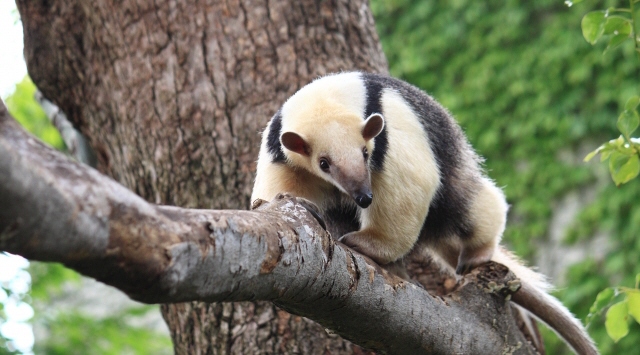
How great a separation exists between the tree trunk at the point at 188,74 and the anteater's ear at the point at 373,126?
124 centimetres

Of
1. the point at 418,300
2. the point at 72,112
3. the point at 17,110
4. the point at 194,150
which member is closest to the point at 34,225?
the point at 418,300

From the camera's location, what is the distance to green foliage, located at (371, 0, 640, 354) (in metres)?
9.06

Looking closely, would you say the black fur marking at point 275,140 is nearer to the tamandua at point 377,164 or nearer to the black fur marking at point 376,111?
the tamandua at point 377,164

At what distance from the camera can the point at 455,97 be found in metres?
10.5

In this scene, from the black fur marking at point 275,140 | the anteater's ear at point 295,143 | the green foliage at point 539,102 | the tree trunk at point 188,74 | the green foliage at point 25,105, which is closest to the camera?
the anteater's ear at point 295,143

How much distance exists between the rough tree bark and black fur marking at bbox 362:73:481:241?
96cm

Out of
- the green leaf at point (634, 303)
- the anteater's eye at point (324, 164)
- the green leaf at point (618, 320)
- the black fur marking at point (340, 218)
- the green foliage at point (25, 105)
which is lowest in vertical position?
the green leaf at point (618, 320)

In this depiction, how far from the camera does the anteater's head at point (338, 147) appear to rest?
3840mm

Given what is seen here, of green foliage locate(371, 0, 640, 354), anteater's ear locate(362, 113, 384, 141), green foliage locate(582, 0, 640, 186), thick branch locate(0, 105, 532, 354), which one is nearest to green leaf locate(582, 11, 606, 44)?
green foliage locate(582, 0, 640, 186)

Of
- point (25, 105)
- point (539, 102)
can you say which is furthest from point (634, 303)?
point (25, 105)

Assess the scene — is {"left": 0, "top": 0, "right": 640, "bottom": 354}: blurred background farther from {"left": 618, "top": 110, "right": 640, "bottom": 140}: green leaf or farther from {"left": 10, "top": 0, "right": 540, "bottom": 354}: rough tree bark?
{"left": 618, "top": 110, "right": 640, "bottom": 140}: green leaf

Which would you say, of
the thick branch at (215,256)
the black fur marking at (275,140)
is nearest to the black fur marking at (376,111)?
the black fur marking at (275,140)

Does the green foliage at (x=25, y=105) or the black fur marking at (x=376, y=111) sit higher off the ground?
the green foliage at (x=25, y=105)

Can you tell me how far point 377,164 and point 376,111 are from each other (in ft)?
1.01
